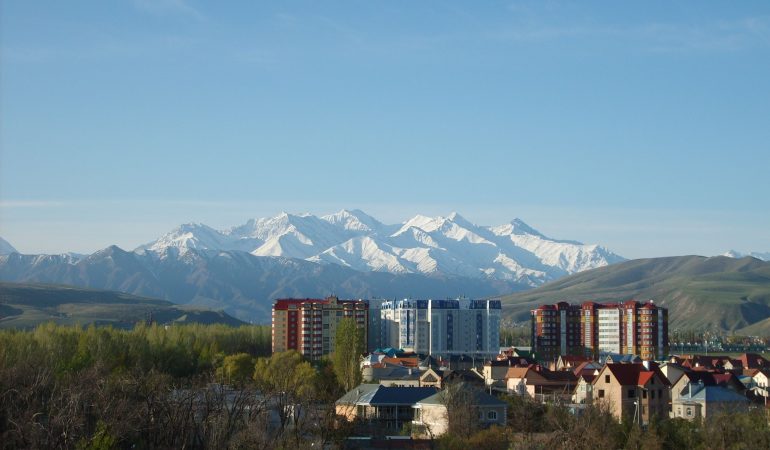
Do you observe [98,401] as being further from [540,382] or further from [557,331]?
[557,331]

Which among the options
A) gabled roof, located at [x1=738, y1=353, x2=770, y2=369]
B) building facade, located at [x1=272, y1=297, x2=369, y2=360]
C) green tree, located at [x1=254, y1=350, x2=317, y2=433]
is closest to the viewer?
green tree, located at [x1=254, y1=350, x2=317, y2=433]

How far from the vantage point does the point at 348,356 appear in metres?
87.6

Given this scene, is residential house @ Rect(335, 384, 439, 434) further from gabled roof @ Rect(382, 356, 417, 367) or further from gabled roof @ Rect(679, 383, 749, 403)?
gabled roof @ Rect(382, 356, 417, 367)

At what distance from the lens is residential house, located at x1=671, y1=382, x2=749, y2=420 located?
60781mm

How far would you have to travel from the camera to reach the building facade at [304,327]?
124m

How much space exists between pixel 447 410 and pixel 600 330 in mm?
82959

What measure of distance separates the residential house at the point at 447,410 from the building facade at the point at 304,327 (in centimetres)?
6391

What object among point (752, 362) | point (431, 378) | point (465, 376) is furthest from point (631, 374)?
point (752, 362)

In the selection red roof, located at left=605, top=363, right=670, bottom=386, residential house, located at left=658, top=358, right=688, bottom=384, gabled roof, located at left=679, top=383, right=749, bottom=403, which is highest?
red roof, located at left=605, top=363, right=670, bottom=386

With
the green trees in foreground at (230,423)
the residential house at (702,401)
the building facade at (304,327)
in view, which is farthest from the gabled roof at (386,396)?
the building facade at (304,327)

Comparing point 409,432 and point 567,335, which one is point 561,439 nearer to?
point 409,432

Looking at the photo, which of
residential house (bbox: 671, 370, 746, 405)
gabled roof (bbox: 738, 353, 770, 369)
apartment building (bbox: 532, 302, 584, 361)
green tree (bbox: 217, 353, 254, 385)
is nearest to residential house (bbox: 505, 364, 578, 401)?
residential house (bbox: 671, 370, 746, 405)

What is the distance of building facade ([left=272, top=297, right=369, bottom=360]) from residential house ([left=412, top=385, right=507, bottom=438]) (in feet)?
210

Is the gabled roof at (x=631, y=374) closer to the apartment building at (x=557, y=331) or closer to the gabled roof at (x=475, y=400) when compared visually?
the gabled roof at (x=475, y=400)
